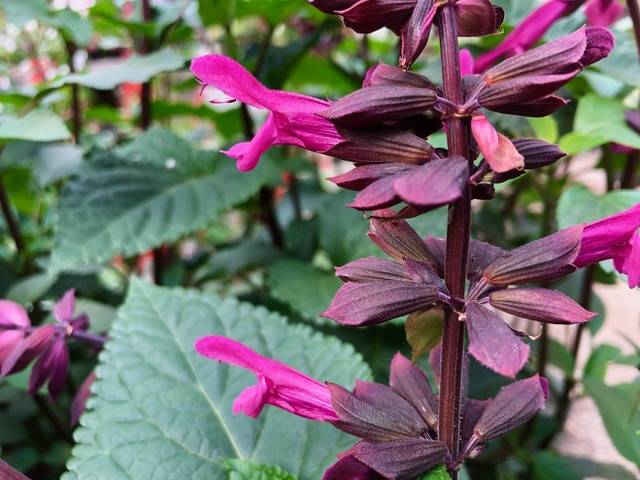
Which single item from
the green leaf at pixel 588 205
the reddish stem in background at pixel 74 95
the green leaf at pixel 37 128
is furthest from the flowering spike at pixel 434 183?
the reddish stem in background at pixel 74 95

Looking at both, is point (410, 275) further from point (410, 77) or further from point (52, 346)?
point (52, 346)

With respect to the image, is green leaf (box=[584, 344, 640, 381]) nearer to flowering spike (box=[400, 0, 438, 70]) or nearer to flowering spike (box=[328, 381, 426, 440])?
flowering spike (box=[328, 381, 426, 440])

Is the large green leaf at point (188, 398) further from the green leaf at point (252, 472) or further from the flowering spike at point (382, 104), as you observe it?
the flowering spike at point (382, 104)

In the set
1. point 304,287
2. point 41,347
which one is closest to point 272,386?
point 41,347

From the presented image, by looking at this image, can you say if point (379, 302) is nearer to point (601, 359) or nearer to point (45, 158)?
point (601, 359)

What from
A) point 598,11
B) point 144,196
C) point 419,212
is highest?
point 598,11

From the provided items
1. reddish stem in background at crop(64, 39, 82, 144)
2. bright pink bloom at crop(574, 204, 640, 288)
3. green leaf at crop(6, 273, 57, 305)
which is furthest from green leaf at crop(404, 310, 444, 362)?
reddish stem in background at crop(64, 39, 82, 144)
